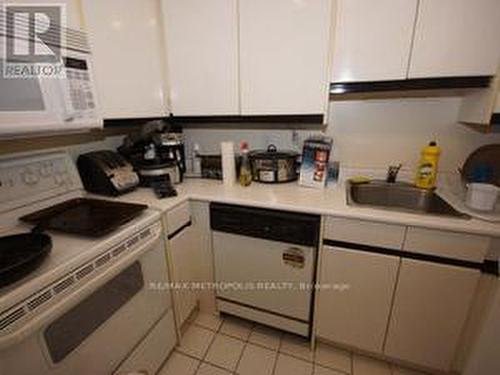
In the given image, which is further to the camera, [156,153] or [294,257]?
[156,153]

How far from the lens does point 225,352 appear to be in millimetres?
1519

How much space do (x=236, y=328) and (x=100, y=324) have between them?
935mm

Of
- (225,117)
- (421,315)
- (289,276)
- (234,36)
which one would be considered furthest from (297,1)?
(421,315)

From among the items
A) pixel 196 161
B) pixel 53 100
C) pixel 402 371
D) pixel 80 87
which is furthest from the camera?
pixel 196 161

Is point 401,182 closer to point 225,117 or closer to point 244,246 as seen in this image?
point 244,246

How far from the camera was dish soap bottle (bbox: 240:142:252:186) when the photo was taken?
1.61m

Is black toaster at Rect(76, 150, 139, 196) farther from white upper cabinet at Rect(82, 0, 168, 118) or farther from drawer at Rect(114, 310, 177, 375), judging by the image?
drawer at Rect(114, 310, 177, 375)

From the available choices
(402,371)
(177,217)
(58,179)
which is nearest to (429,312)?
(402,371)

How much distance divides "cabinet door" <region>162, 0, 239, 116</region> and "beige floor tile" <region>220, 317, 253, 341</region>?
4.40ft

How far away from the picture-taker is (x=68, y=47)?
1007 millimetres

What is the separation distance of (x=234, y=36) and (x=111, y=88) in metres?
0.68

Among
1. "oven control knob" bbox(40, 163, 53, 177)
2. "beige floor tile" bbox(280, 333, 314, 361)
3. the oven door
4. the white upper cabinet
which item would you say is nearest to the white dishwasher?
"beige floor tile" bbox(280, 333, 314, 361)

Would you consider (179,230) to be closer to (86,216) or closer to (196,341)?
(86,216)

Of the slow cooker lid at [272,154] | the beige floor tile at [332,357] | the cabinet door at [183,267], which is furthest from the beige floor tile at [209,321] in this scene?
the slow cooker lid at [272,154]
